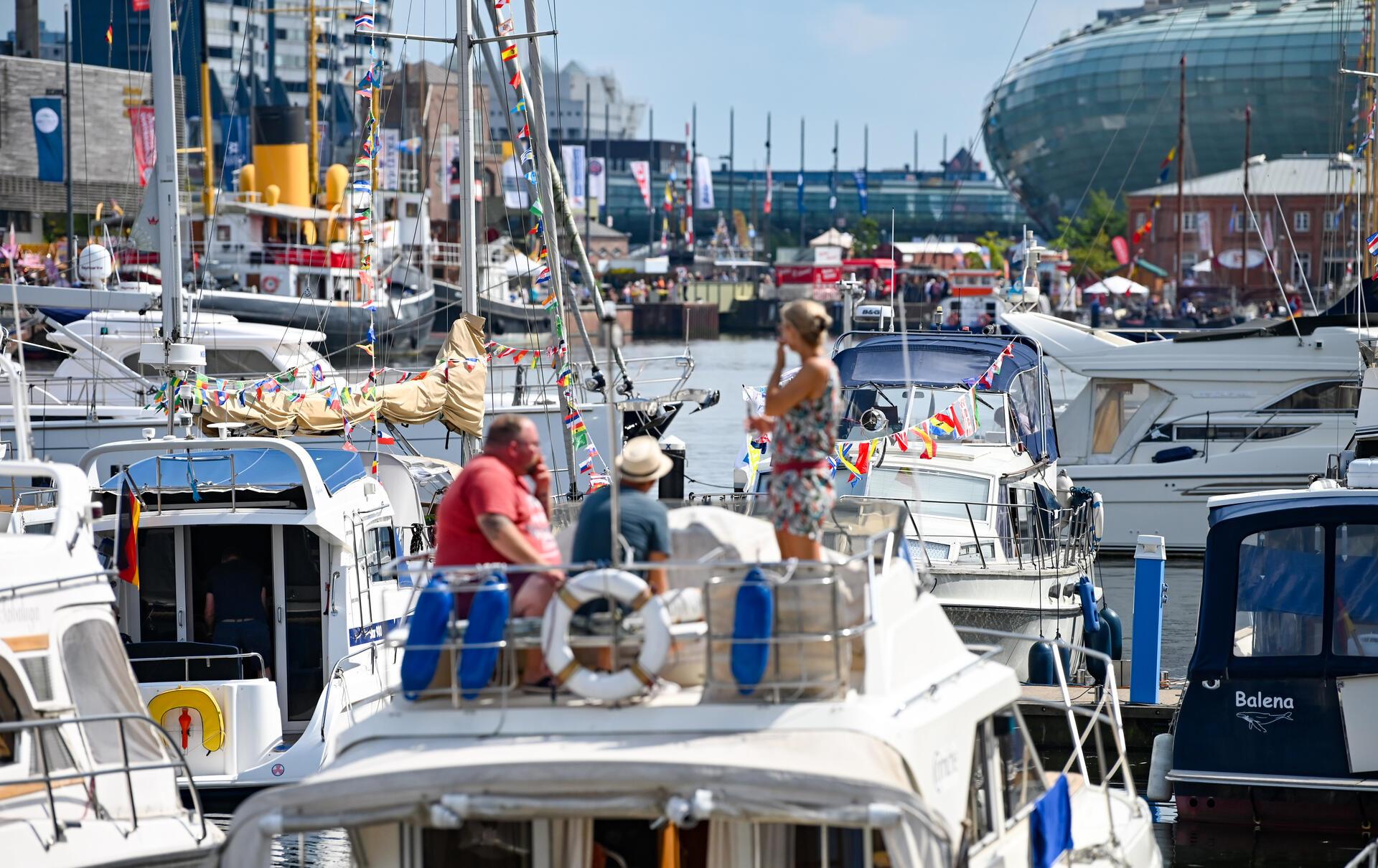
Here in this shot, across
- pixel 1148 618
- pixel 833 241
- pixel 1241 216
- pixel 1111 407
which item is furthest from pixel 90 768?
pixel 833 241

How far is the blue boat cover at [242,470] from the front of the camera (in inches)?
554

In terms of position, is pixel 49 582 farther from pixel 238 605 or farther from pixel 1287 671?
pixel 1287 671

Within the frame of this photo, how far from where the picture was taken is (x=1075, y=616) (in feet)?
54.3

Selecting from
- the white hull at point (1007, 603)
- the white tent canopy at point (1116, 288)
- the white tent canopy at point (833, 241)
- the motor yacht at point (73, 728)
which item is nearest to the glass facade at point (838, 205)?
the white tent canopy at point (833, 241)

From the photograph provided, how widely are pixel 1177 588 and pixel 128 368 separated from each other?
1684 centimetres

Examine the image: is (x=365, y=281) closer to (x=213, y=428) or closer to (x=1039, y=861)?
(x=213, y=428)

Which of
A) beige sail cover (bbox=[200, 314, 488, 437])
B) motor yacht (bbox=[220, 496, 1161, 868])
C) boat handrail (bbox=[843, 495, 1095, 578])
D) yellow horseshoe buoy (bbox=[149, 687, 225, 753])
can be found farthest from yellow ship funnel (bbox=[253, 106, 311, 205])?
motor yacht (bbox=[220, 496, 1161, 868])

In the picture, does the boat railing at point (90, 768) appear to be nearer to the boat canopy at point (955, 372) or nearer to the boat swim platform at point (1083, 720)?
the boat swim platform at point (1083, 720)

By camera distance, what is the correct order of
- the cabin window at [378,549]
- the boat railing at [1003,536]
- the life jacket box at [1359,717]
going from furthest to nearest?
the boat railing at [1003,536] → the cabin window at [378,549] → the life jacket box at [1359,717]

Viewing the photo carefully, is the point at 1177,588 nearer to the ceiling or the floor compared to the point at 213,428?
nearer to the floor

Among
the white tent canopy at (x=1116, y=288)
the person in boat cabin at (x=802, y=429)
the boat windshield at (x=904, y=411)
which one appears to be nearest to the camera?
the person in boat cabin at (x=802, y=429)

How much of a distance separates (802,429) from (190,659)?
653 centimetres

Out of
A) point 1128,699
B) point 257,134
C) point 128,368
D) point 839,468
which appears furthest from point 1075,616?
point 257,134

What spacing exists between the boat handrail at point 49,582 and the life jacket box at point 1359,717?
7.54 metres
